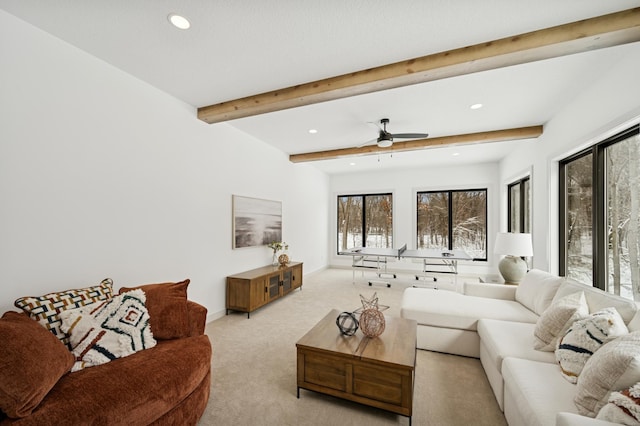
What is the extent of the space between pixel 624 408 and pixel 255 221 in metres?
4.28

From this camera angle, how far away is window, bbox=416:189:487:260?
6.61 metres

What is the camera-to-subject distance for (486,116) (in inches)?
144

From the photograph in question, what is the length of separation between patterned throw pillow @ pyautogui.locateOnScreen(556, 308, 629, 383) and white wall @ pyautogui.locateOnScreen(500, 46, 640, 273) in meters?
1.75

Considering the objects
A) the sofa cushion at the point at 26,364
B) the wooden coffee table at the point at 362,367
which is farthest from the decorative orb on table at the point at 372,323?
the sofa cushion at the point at 26,364

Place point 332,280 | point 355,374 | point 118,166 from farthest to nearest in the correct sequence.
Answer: point 332,280 → point 118,166 → point 355,374

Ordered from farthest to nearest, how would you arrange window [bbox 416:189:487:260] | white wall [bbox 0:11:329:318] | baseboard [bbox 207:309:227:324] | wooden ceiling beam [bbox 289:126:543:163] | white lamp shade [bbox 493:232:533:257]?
window [bbox 416:189:487:260], wooden ceiling beam [bbox 289:126:543:163], baseboard [bbox 207:309:227:324], white lamp shade [bbox 493:232:533:257], white wall [bbox 0:11:329:318]

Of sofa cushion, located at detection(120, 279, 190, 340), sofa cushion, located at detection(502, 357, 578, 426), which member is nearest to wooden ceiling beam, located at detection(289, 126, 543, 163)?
sofa cushion, located at detection(502, 357, 578, 426)

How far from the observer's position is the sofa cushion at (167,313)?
6.75 feet

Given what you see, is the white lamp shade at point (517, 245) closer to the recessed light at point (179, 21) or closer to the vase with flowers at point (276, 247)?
the vase with flowers at point (276, 247)

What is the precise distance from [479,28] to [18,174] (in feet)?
11.8

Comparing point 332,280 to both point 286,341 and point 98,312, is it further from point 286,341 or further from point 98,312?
point 98,312

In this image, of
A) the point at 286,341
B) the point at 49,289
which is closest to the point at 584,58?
the point at 286,341

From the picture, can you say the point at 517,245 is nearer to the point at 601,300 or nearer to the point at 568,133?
the point at 568,133

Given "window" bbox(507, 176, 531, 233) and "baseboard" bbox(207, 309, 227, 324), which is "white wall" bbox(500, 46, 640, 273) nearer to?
"window" bbox(507, 176, 531, 233)
